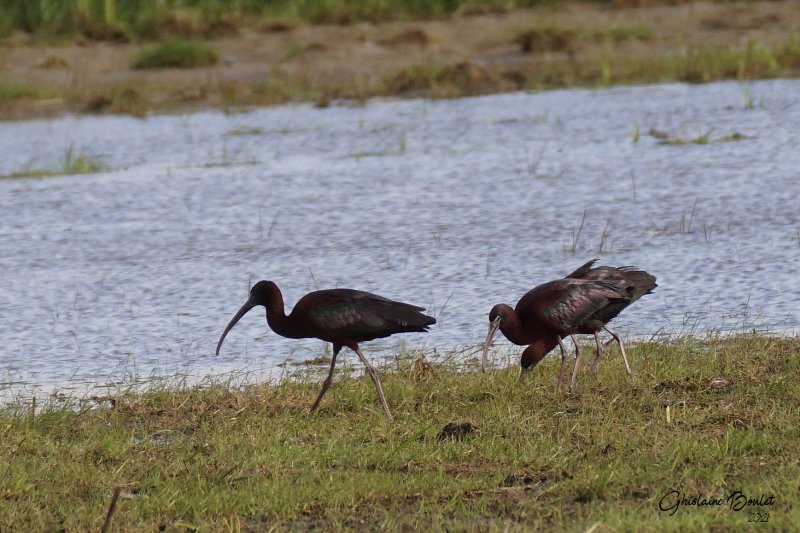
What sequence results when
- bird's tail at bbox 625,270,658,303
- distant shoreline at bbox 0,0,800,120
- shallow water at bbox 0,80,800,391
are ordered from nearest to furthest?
bird's tail at bbox 625,270,658,303 < shallow water at bbox 0,80,800,391 < distant shoreline at bbox 0,0,800,120

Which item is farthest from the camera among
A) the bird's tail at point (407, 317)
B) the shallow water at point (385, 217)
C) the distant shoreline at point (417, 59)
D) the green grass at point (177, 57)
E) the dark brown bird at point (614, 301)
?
the green grass at point (177, 57)

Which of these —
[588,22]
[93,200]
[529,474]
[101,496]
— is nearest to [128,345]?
[101,496]

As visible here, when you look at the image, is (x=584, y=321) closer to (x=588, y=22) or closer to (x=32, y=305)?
(x=32, y=305)

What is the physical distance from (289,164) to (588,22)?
7.51m

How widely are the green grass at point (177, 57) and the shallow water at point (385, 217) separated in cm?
208

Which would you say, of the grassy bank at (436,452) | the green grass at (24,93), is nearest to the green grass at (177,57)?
the green grass at (24,93)

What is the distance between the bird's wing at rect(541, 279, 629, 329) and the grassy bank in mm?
274

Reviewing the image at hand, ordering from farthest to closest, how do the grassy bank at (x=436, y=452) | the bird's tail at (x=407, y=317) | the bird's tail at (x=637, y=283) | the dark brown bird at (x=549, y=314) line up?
the bird's tail at (x=637, y=283)
the dark brown bird at (x=549, y=314)
the bird's tail at (x=407, y=317)
the grassy bank at (x=436, y=452)

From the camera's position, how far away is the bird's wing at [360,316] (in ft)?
19.5

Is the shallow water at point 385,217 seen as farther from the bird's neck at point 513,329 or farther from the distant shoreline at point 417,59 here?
the bird's neck at point 513,329

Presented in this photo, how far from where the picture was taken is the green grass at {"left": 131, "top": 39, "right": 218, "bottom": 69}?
16500mm

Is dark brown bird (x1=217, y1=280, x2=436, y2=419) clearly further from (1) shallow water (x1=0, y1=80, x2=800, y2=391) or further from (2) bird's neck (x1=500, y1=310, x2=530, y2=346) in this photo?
(1) shallow water (x1=0, y1=80, x2=800, y2=391)

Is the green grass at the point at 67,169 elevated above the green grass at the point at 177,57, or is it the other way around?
the green grass at the point at 67,169

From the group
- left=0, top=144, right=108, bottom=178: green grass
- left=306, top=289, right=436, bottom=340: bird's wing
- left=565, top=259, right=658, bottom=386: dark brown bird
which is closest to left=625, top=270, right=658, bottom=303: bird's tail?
left=565, top=259, right=658, bottom=386: dark brown bird
